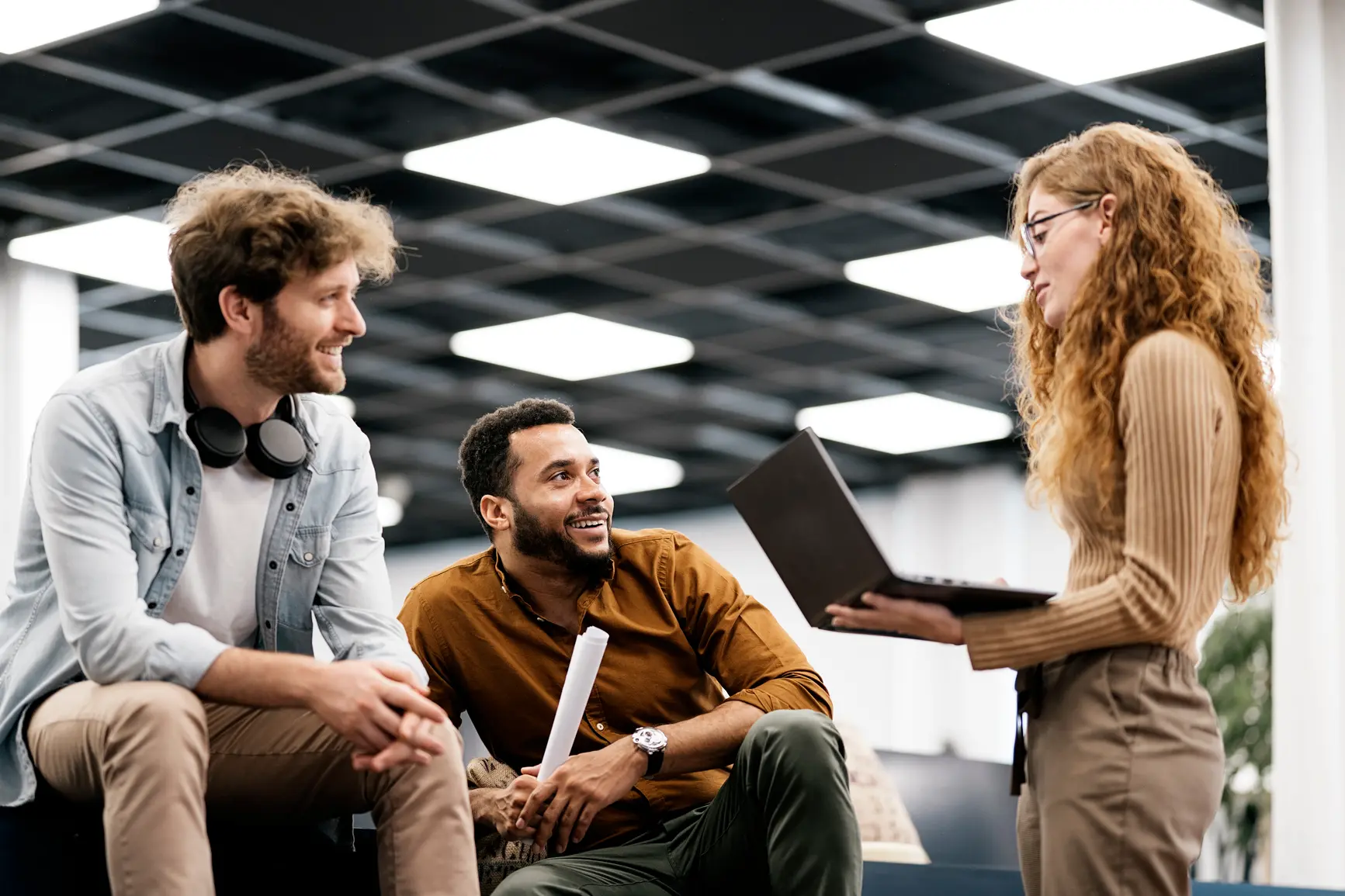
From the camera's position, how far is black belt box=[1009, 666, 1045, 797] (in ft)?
7.04

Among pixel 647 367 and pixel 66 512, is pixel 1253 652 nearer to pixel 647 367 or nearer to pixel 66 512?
pixel 647 367

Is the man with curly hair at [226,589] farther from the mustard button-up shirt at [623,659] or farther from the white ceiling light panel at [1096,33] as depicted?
the white ceiling light panel at [1096,33]

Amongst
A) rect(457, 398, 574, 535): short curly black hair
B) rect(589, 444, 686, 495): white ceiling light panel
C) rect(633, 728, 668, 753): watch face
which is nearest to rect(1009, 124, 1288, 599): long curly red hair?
rect(633, 728, 668, 753): watch face

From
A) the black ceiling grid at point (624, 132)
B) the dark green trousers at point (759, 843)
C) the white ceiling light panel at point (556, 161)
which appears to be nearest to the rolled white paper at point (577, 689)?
the dark green trousers at point (759, 843)

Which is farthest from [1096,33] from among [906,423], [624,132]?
[906,423]

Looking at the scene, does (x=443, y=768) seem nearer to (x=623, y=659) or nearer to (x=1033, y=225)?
(x=623, y=659)

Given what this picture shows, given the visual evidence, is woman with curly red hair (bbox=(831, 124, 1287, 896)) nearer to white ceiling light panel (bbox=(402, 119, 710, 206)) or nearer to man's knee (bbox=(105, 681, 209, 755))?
man's knee (bbox=(105, 681, 209, 755))

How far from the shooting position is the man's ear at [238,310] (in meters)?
2.49

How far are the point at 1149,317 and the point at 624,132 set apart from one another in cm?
409

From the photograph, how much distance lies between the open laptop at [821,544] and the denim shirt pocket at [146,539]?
0.81 metres

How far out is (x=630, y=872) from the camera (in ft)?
8.71

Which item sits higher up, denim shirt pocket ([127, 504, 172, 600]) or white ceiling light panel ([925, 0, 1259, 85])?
white ceiling light panel ([925, 0, 1259, 85])

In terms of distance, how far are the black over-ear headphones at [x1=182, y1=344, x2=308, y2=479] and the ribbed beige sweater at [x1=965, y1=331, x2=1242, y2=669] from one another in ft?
3.35

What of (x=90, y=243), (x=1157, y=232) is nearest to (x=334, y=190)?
(x=90, y=243)
